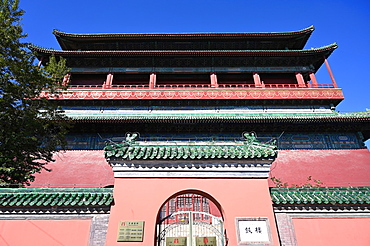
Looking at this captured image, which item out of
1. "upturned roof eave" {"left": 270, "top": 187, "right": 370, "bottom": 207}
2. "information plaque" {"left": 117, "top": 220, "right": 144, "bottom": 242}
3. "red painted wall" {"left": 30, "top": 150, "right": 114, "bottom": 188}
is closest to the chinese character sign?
"upturned roof eave" {"left": 270, "top": 187, "right": 370, "bottom": 207}

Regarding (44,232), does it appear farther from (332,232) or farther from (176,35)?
(176,35)

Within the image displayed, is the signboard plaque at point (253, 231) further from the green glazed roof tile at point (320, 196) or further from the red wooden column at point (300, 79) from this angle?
the red wooden column at point (300, 79)

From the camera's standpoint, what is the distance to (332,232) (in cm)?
476

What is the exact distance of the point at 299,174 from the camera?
35.8 ft

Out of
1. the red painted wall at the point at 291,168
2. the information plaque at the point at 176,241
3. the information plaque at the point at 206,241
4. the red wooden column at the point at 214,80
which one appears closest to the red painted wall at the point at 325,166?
the red painted wall at the point at 291,168

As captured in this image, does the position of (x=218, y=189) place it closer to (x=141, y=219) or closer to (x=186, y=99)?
(x=141, y=219)

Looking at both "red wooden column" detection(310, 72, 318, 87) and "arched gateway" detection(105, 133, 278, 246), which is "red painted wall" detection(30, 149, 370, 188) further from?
"arched gateway" detection(105, 133, 278, 246)

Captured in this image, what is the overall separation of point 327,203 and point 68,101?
13294mm

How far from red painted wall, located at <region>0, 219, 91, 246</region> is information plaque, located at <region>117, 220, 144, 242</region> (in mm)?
708

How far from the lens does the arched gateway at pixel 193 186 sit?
15.1ft

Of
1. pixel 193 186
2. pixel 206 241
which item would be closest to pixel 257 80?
pixel 193 186

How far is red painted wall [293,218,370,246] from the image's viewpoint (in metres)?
4.68

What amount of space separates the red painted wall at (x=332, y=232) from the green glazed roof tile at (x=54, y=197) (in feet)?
12.9

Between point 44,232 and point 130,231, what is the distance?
5.68 feet
